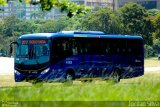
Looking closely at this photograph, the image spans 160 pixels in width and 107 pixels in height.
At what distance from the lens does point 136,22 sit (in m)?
91.4

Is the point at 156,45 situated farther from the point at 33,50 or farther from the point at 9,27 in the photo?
the point at 33,50

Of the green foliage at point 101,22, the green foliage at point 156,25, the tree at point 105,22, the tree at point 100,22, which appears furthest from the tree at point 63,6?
the tree at point 100,22

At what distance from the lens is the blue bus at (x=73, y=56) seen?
78.5ft

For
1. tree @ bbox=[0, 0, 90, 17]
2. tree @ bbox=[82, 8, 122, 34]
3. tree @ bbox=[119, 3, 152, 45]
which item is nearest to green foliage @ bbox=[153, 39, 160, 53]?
tree @ bbox=[82, 8, 122, 34]

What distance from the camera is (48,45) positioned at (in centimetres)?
2377

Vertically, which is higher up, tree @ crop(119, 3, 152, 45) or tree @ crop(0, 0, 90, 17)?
tree @ crop(0, 0, 90, 17)

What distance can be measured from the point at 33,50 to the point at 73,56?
2.15 m

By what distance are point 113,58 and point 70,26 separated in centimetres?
12337

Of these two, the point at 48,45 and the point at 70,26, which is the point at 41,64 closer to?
the point at 48,45

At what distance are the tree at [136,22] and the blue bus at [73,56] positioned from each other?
62.2m

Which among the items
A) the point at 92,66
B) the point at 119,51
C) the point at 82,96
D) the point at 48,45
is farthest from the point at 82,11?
the point at 119,51

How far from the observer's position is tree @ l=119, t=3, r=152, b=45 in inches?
3597

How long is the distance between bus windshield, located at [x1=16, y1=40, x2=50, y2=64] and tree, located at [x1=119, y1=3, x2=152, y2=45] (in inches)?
2632

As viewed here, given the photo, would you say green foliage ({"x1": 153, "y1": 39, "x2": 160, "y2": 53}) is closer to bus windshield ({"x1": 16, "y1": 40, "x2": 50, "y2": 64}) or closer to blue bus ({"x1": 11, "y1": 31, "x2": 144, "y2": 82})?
blue bus ({"x1": 11, "y1": 31, "x2": 144, "y2": 82})
